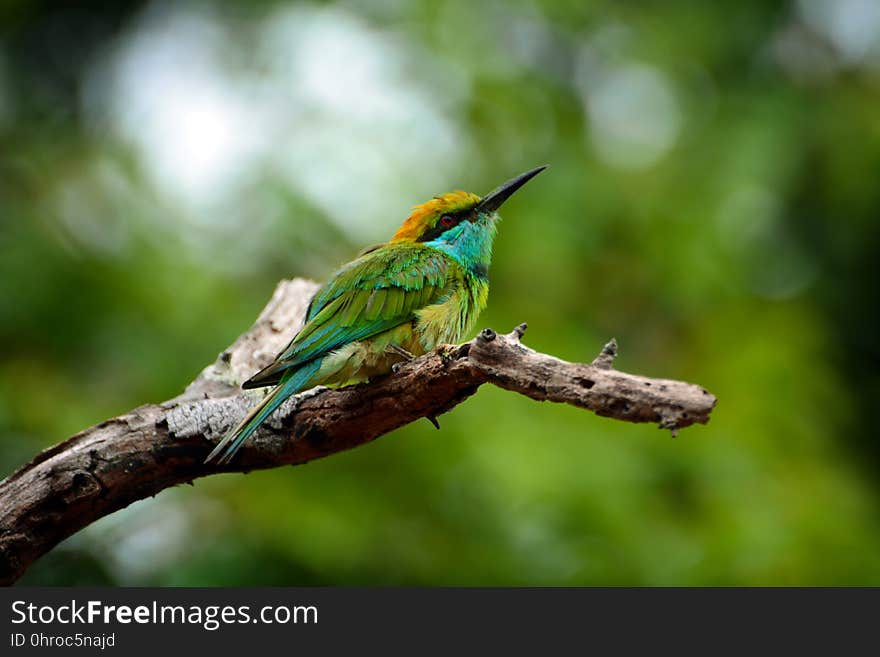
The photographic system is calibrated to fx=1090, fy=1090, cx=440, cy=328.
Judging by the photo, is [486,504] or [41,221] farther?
[41,221]

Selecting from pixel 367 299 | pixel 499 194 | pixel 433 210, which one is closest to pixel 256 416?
pixel 367 299

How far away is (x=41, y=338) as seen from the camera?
586cm

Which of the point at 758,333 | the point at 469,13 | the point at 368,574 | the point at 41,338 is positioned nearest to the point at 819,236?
the point at 758,333

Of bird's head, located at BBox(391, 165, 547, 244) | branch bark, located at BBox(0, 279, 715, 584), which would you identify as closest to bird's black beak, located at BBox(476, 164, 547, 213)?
bird's head, located at BBox(391, 165, 547, 244)

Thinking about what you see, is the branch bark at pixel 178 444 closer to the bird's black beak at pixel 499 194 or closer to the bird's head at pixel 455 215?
the bird's head at pixel 455 215

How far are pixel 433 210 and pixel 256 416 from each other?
5.10 ft

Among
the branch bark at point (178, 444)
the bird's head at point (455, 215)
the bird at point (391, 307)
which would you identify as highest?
the bird's head at point (455, 215)

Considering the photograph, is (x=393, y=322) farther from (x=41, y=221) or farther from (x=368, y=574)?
(x=41, y=221)

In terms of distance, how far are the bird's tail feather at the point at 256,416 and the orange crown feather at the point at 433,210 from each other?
3.99 ft

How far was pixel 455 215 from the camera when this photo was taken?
462cm

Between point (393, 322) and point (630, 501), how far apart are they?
1.84m

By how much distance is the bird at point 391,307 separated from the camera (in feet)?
12.0

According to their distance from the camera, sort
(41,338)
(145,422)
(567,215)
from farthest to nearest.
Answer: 1. (567,215)
2. (41,338)
3. (145,422)

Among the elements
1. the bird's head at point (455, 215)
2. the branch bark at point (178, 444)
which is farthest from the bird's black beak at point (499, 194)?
the branch bark at point (178, 444)
